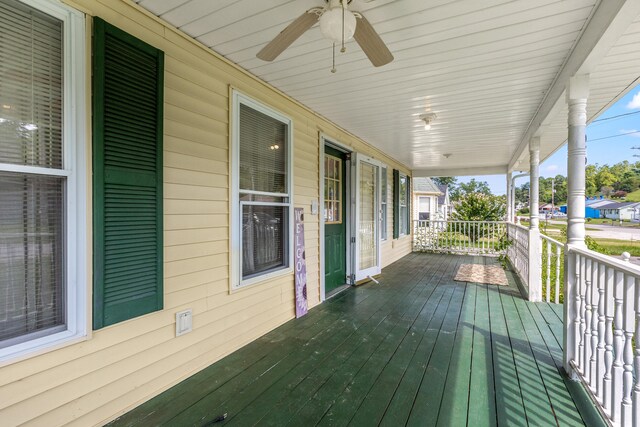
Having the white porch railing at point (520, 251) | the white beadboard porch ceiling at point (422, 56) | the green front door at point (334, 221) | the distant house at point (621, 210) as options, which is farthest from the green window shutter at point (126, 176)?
the distant house at point (621, 210)

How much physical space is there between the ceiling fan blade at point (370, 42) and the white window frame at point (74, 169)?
1.43m

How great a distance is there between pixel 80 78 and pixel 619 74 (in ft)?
12.9

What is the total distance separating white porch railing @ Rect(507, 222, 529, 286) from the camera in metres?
4.52

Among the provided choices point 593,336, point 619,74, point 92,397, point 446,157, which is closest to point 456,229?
point 446,157

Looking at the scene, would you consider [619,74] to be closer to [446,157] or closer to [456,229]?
[446,157]

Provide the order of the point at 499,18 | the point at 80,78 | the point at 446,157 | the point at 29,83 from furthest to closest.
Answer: the point at 446,157 → the point at 499,18 → the point at 80,78 → the point at 29,83

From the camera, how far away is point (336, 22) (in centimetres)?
145

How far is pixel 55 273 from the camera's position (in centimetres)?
154

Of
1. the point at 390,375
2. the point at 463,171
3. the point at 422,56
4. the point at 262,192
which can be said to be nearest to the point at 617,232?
the point at 463,171

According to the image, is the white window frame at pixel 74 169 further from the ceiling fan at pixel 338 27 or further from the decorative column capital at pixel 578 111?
the decorative column capital at pixel 578 111

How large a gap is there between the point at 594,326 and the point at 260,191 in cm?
264

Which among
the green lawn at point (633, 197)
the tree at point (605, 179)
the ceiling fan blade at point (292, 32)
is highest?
the tree at point (605, 179)

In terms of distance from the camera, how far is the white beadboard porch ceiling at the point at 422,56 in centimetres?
181

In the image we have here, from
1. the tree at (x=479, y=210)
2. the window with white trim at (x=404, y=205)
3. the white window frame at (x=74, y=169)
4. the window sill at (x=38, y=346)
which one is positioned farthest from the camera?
the tree at (x=479, y=210)
